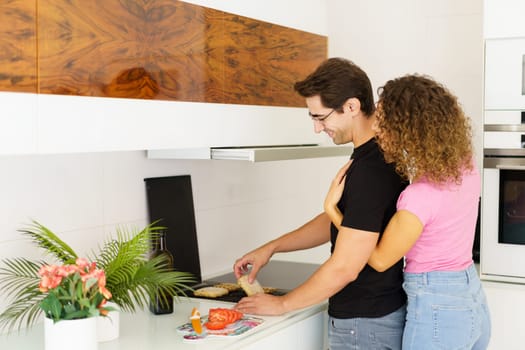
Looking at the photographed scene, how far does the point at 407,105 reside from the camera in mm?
2066

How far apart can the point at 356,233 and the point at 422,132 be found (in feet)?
1.11

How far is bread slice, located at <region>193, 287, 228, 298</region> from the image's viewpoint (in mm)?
2654

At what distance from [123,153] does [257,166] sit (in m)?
0.94

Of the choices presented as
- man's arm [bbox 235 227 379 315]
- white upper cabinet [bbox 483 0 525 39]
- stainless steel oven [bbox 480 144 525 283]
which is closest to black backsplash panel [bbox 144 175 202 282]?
man's arm [bbox 235 227 379 315]

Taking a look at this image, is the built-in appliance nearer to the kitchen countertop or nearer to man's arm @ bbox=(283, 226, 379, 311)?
the kitchen countertop

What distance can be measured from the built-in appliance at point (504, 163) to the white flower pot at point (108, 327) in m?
1.55

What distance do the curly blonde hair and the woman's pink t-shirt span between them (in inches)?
1.6

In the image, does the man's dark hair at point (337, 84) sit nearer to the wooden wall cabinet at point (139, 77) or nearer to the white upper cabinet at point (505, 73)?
the wooden wall cabinet at point (139, 77)

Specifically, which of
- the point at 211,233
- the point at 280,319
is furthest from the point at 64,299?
the point at 211,233

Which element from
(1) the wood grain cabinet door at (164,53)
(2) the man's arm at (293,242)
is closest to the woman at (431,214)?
(2) the man's arm at (293,242)

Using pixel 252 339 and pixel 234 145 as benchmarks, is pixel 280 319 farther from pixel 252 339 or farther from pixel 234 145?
pixel 234 145

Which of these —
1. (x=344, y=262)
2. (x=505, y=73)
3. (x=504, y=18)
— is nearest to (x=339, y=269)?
(x=344, y=262)

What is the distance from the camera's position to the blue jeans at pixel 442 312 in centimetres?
212

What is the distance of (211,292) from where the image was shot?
267 cm
